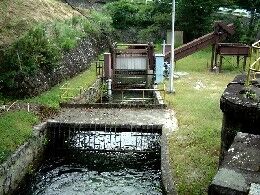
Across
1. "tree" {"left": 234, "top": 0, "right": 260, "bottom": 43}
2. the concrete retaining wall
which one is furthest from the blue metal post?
"tree" {"left": 234, "top": 0, "right": 260, "bottom": 43}

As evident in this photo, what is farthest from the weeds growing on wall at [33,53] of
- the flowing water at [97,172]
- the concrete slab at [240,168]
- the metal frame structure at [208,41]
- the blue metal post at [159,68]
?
the concrete slab at [240,168]

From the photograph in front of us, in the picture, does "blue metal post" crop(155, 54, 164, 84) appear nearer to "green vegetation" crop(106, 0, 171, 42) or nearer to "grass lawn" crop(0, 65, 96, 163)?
"grass lawn" crop(0, 65, 96, 163)

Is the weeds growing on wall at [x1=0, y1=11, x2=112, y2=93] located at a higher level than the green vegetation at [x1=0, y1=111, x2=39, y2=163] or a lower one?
higher

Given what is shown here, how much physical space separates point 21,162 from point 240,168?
24.7 ft

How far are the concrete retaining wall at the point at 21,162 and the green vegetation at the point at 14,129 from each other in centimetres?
19

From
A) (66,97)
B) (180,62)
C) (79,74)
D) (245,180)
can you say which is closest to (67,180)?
(66,97)

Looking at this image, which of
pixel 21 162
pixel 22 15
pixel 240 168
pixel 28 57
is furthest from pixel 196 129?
pixel 22 15

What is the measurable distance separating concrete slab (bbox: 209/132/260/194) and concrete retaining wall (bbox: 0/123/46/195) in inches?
249

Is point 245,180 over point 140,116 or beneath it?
over

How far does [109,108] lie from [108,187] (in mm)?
5145

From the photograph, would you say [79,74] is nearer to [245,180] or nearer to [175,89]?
[175,89]

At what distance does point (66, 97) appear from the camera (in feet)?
59.2

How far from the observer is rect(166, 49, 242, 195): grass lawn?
1102 centimetres

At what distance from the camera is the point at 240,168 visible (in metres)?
6.98
